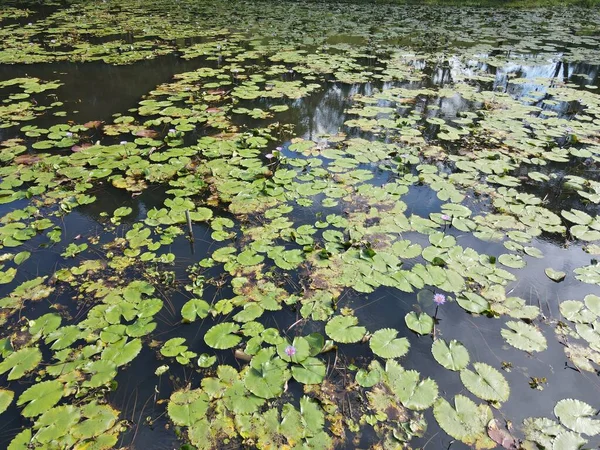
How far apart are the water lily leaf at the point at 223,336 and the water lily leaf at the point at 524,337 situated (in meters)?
1.85

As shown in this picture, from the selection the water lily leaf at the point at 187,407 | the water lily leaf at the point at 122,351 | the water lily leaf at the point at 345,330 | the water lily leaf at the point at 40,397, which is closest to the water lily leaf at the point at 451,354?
the water lily leaf at the point at 345,330

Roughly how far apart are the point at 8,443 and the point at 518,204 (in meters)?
4.46

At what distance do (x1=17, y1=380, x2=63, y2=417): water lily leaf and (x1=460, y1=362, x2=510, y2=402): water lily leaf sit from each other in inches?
94.1

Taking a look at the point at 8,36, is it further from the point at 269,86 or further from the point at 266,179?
the point at 266,179

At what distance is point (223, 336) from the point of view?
2275 millimetres

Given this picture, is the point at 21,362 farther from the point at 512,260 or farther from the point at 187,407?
the point at 512,260

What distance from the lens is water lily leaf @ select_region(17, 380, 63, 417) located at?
1874 mm

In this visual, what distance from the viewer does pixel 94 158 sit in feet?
14.0

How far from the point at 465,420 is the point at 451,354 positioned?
0.40 m

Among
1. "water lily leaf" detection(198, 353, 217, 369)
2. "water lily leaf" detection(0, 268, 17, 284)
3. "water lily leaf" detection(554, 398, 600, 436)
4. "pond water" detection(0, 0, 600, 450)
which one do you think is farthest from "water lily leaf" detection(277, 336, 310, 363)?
"water lily leaf" detection(0, 268, 17, 284)

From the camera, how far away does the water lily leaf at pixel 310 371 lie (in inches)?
81.0

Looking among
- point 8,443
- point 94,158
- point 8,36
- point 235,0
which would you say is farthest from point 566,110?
point 235,0

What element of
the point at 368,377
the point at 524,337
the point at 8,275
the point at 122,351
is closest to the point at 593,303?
the point at 524,337

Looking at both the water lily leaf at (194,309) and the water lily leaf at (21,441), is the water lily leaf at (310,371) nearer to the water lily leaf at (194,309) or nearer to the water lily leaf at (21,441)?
the water lily leaf at (194,309)
